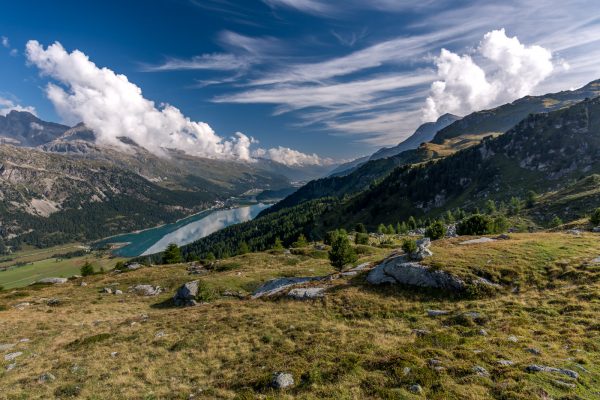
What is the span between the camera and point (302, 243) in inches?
5007

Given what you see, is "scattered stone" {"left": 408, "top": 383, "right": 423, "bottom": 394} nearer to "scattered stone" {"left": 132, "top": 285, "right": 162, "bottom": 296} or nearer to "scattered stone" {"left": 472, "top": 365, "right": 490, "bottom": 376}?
"scattered stone" {"left": 472, "top": 365, "right": 490, "bottom": 376}

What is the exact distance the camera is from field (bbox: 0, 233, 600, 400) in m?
17.3

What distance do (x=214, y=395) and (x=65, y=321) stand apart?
3955 cm

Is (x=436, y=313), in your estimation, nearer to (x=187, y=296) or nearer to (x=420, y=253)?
(x=420, y=253)

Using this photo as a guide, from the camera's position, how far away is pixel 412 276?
118 feet

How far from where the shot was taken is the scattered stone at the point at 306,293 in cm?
3768

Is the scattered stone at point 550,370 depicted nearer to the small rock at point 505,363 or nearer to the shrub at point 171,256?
the small rock at point 505,363

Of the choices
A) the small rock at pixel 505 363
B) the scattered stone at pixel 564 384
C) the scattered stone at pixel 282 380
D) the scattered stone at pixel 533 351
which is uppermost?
the scattered stone at pixel 282 380

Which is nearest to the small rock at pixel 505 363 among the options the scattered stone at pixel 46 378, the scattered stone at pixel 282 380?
the scattered stone at pixel 282 380

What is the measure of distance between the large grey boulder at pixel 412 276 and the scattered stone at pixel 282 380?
21.2 m

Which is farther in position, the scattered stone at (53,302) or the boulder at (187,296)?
the scattered stone at (53,302)

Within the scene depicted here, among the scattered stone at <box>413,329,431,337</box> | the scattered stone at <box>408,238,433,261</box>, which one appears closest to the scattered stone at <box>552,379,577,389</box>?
the scattered stone at <box>413,329,431,337</box>

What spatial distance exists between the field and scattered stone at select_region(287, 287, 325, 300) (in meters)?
1.01

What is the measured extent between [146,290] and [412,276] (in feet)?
190
